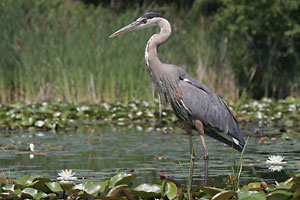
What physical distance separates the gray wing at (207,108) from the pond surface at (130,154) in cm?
35

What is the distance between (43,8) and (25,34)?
348 centimetres

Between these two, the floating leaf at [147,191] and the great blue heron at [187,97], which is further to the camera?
the great blue heron at [187,97]

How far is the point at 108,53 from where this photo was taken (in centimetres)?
1223

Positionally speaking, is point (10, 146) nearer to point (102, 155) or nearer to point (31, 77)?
point (102, 155)

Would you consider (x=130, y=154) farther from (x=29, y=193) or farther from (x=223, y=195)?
(x=223, y=195)

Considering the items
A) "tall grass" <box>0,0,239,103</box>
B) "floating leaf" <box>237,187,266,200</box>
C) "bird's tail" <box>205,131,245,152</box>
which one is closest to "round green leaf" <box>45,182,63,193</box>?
"floating leaf" <box>237,187,266,200</box>

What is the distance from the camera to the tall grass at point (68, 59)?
39.8 ft

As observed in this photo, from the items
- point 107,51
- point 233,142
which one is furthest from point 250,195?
point 107,51

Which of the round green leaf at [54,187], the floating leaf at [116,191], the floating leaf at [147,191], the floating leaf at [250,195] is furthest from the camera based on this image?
the round green leaf at [54,187]

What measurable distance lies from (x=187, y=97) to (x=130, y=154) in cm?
129

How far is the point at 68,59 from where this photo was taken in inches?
482

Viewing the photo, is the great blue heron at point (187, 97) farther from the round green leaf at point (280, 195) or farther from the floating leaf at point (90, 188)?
the round green leaf at point (280, 195)

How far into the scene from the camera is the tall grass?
12141mm

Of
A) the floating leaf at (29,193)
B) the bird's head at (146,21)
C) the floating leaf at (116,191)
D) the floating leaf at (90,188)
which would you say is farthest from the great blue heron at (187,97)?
the floating leaf at (29,193)
